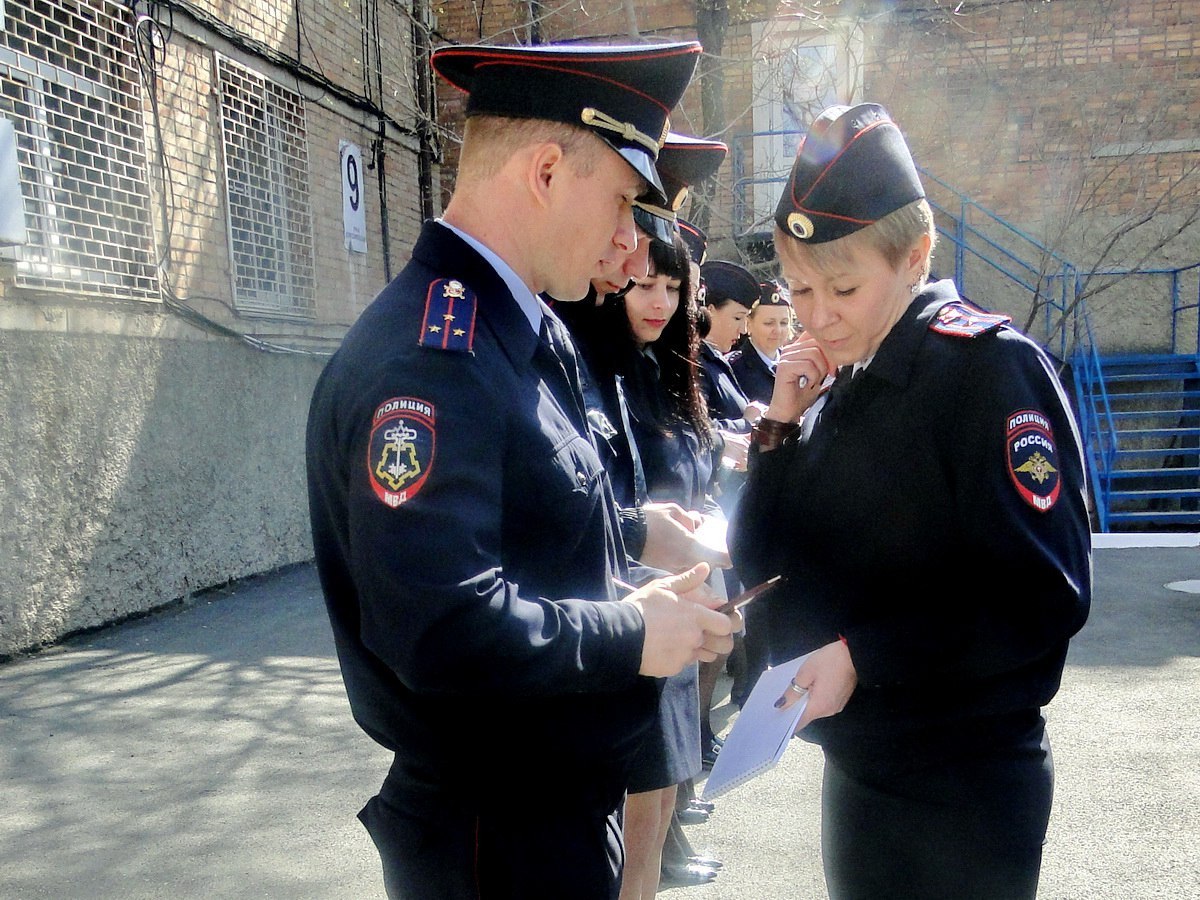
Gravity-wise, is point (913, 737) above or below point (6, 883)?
above

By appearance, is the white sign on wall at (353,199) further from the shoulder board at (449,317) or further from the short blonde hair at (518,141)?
the shoulder board at (449,317)

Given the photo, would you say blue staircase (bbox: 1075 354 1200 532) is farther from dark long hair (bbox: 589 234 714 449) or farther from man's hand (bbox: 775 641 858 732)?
man's hand (bbox: 775 641 858 732)

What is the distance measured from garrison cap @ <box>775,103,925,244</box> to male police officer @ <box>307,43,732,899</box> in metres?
0.29

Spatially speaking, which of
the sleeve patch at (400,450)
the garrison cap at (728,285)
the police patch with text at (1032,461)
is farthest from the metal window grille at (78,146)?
the police patch with text at (1032,461)

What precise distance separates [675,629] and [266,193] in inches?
291

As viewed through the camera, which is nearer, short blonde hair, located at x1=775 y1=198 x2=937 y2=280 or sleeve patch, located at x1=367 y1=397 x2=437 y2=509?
sleeve patch, located at x1=367 y1=397 x2=437 y2=509

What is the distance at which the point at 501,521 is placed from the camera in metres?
1.24

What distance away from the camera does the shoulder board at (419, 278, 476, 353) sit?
1223 millimetres

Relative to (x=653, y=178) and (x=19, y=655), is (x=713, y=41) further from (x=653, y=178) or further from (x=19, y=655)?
(x=653, y=178)

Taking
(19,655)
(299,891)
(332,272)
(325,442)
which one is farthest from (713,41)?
(325,442)

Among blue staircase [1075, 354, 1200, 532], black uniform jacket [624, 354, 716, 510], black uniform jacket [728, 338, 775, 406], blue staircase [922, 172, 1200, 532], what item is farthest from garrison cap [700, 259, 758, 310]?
blue staircase [1075, 354, 1200, 532]

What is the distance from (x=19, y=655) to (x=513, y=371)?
4.91m

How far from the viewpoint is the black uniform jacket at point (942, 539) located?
1435mm

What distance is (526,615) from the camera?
117 cm
